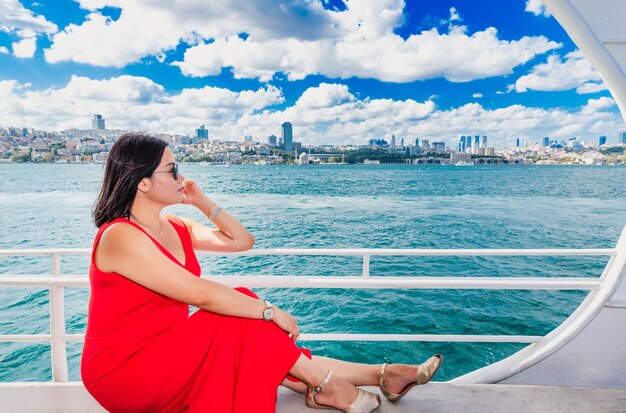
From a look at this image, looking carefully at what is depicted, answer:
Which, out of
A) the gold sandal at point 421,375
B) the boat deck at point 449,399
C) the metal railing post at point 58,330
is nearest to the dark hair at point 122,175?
the metal railing post at point 58,330

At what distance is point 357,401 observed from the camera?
4.33ft

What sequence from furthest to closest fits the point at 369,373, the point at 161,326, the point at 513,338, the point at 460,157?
the point at 460,157, the point at 513,338, the point at 369,373, the point at 161,326

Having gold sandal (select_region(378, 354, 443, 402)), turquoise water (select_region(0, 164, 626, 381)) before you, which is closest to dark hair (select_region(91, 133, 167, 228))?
turquoise water (select_region(0, 164, 626, 381))

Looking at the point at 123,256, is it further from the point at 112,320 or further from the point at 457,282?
the point at 457,282

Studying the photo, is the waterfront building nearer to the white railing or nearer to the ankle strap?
the white railing

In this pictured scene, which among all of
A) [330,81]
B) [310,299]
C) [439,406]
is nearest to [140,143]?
[439,406]

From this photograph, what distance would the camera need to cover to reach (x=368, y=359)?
638 centimetres

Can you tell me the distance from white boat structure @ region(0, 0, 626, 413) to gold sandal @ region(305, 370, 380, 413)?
0.18 ft

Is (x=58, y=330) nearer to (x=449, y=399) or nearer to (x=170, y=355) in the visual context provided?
(x=170, y=355)

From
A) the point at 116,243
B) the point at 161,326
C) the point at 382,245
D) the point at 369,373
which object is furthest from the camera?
the point at 382,245

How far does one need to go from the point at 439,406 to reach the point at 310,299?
25.7 feet

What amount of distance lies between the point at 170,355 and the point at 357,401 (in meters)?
0.66

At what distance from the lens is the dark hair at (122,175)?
3.75 feet

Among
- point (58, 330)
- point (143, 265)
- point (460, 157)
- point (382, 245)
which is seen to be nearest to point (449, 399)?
point (143, 265)
